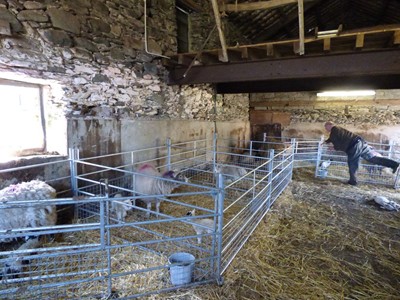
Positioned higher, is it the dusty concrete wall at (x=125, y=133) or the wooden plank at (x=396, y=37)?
the wooden plank at (x=396, y=37)

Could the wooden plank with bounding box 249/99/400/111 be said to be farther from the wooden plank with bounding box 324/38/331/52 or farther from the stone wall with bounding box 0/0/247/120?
the wooden plank with bounding box 324/38/331/52

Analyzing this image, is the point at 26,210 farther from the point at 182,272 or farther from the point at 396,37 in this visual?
the point at 396,37

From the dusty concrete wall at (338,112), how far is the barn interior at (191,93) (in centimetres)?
330

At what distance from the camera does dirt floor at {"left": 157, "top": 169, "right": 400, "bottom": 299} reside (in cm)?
216

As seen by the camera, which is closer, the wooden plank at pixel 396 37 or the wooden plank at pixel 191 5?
the wooden plank at pixel 396 37

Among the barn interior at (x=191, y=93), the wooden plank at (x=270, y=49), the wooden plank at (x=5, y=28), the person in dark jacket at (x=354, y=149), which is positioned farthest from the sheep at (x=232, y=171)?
the wooden plank at (x=5, y=28)

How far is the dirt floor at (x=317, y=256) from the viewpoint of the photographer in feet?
7.08

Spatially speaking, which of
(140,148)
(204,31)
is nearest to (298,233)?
(140,148)

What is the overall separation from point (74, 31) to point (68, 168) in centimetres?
193

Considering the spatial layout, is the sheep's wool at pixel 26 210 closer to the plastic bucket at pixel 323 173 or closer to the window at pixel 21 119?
the window at pixel 21 119

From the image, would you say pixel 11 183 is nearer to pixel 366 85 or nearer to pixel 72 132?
pixel 72 132

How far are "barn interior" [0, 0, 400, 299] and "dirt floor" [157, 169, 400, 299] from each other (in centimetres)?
1

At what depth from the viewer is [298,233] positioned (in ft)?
10.6

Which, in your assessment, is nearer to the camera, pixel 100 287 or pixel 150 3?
pixel 100 287
